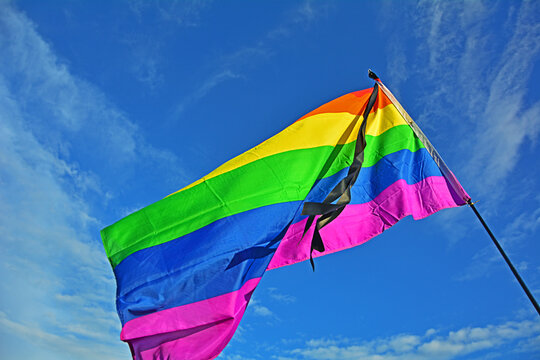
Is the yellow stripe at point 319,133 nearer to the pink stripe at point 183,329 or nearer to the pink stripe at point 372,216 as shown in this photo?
the pink stripe at point 372,216

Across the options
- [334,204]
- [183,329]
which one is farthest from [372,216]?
[183,329]

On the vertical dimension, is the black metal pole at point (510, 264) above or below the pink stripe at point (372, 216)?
below

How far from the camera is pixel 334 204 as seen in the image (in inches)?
250

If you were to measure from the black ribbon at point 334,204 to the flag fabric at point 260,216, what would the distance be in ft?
0.08

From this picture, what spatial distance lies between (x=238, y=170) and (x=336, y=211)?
2135 millimetres

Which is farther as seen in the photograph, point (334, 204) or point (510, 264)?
point (334, 204)

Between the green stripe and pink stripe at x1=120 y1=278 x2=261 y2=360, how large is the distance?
1364 mm

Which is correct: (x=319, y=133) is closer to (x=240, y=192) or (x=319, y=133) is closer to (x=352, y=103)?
(x=352, y=103)

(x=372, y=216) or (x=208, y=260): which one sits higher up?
(x=372, y=216)

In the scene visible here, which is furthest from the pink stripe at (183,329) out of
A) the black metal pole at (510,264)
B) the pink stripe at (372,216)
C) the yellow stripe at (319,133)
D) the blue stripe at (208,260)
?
the black metal pole at (510,264)

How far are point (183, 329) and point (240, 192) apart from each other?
2.57 metres

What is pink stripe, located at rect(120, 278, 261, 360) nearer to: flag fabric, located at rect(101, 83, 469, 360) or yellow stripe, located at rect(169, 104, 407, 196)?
flag fabric, located at rect(101, 83, 469, 360)

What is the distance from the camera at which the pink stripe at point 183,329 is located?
5934 mm

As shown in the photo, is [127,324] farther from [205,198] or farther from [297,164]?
[297,164]
